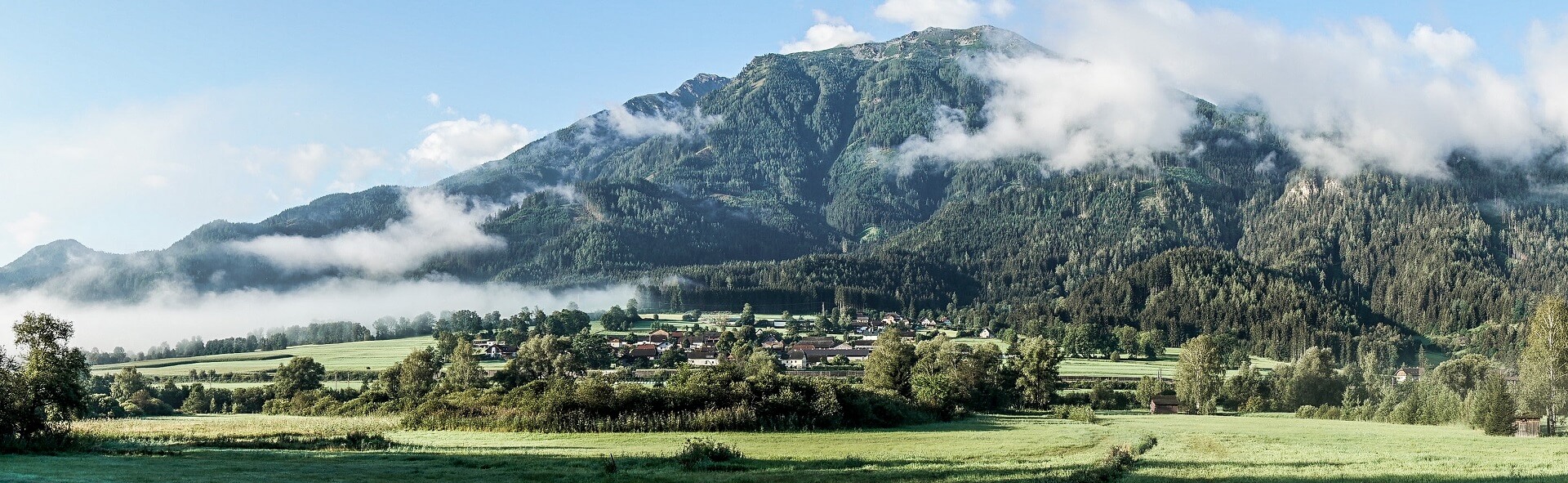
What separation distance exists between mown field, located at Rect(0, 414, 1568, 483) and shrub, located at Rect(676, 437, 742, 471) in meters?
0.86

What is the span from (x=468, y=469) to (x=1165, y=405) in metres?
83.1

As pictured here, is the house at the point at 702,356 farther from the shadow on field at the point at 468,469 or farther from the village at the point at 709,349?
the shadow on field at the point at 468,469

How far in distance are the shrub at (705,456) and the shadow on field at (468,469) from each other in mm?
512

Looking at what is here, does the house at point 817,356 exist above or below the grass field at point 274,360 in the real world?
below

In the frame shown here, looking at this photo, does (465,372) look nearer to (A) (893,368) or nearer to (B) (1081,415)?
(A) (893,368)

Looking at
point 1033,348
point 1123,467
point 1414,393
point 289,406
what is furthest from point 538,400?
point 1414,393

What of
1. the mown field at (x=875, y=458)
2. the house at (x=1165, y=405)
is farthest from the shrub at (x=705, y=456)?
the house at (x=1165, y=405)

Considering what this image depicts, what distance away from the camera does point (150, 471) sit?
124 ft

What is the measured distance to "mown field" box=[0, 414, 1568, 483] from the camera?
38594 millimetres

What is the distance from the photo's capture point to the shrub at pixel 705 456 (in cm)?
4356

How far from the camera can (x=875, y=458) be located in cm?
4725

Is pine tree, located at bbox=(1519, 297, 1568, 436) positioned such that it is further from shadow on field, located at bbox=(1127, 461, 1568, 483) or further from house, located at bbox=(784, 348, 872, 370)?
house, located at bbox=(784, 348, 872, 370)

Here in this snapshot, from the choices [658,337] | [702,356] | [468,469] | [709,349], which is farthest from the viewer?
[658,337]

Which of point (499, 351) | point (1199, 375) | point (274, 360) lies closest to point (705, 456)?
point (1199, 375)
